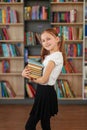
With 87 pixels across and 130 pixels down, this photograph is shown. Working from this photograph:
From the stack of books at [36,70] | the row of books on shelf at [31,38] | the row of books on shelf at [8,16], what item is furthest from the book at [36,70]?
the row of books on shelf at [8,16]

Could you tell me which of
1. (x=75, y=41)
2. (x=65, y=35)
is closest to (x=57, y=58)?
(x=65, y=35)

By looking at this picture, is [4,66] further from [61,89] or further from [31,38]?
[61,89]

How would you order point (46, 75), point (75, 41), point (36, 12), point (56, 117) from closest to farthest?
point (46, 75) → point (56, 117) → point (36, 12) → point (75, 41)

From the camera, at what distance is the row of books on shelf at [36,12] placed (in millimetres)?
5160

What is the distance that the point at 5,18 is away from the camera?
17.1 ft

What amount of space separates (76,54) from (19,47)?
113 cm

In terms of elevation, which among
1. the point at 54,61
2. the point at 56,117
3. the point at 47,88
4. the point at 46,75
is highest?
the point at 54,61

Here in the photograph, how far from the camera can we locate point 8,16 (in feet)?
17.1

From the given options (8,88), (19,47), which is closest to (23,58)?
(19,47)

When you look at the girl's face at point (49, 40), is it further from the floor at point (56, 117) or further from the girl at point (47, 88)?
the floor at point (56, 117)

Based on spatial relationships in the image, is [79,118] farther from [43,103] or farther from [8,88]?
[43,103]

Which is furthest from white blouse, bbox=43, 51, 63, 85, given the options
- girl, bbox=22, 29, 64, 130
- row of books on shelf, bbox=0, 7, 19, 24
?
row of books on shelf, bbox=0, 7, 19, 24

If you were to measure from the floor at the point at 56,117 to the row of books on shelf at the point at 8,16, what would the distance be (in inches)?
64.3

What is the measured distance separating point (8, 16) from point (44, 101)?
122 inches
